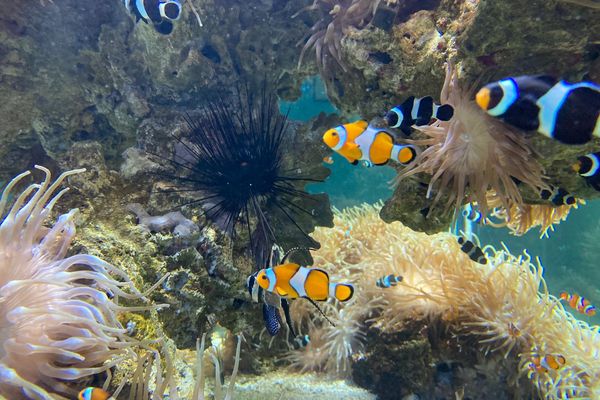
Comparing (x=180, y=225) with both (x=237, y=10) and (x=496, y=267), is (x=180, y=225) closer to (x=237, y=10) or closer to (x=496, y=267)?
(x=237, y=10)

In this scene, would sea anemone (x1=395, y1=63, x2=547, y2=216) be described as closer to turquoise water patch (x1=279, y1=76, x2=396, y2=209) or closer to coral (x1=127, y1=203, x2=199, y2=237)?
coral (x1=127, y1=203, x2=199, y2=237)

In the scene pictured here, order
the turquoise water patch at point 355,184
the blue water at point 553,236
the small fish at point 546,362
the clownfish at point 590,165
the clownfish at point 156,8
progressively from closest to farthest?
the clownfish at point 590,165 < the clownfish at point 156,8 < the small fish at point 546,362 < the blue water at point 553,236 < the turquoise water patch at point 355,184

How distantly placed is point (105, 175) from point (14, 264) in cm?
150

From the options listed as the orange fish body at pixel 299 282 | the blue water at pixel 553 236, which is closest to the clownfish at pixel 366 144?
the orange fish body at pixel 299 282

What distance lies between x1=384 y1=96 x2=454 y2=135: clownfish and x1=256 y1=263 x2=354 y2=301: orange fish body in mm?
1105

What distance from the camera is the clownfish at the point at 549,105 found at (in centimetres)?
153

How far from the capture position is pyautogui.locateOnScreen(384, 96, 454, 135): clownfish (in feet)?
8.25

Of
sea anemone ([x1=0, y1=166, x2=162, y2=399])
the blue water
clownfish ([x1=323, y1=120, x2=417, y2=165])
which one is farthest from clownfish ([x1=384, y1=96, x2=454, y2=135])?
the blue water

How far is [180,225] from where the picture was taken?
3.10 metres

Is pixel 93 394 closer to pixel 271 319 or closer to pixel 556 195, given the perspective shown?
pixel 271 319

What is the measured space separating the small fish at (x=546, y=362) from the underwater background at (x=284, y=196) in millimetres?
18

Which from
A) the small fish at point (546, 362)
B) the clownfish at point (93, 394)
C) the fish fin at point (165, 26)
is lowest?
the clownfish at point (93, 394)

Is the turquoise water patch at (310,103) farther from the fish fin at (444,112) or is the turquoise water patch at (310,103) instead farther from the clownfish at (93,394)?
the clownfish at (93,394)

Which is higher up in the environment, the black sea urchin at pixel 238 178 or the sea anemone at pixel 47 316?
the black sea urchin at pixel 238 178
